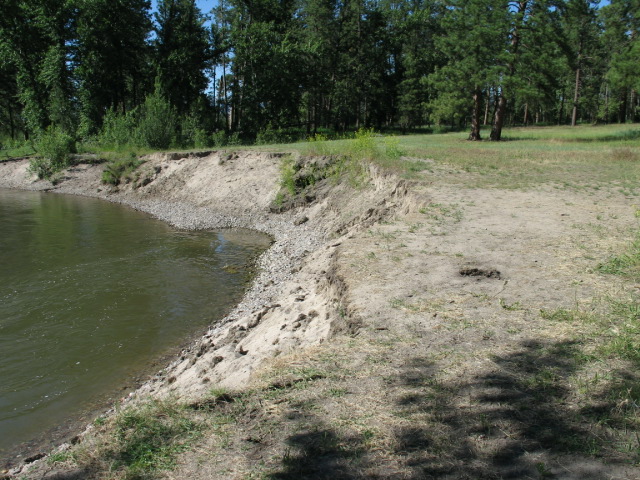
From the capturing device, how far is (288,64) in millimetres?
41156

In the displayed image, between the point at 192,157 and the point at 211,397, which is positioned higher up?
the point at 192,157

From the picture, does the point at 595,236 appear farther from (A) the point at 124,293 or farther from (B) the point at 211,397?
(A) the point at 124,293

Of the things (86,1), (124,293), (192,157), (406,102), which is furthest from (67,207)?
(406,102)

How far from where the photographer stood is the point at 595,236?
8.13m

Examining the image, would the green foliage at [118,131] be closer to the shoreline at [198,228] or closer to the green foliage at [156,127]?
the green foliage at [156,127]

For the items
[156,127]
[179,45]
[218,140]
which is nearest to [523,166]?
[218,140]

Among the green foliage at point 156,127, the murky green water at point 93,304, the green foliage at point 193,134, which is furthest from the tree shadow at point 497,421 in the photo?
the green foliage at point 156,127

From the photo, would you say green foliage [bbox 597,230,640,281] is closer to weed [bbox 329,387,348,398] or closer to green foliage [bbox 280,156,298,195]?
weed [bbox 329,387,348,398]

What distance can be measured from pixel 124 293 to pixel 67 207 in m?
15.5

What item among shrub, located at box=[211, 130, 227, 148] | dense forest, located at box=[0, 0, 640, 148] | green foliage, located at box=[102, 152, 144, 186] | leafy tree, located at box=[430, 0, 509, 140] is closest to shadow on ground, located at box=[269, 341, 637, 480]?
dense forest, located at box=[0, 0, 640, 148]

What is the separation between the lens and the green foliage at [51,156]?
31078 millimetres

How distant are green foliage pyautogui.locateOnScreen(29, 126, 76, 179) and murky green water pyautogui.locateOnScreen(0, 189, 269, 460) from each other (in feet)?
46.1

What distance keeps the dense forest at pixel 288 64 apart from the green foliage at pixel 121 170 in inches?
116

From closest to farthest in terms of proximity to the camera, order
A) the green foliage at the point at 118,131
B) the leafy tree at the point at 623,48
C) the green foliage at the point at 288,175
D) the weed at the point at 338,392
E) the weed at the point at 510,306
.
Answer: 1. the weed at the point at 338,392
2. the weed at the point at 510,306
3. the green foliage at the point at 288,175
4. the leafy tree at the point at 623,48
5. the green foliage at the point at 118,131
